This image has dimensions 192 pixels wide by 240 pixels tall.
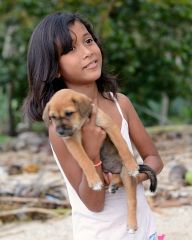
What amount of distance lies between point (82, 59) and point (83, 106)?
361mm

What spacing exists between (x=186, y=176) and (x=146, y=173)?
3.21 meters

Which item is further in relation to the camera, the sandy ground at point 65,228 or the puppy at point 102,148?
the sandy ground at point 65,228

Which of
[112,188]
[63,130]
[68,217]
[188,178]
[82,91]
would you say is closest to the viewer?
[63,130]

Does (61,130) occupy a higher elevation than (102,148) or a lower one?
higher

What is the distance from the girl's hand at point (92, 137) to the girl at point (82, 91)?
59 mm

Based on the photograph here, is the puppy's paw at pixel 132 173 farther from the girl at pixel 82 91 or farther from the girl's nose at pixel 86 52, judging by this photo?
the girl's nose at pixel 86 52

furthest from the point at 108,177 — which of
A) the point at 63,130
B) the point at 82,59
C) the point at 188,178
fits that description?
the point at 188,178

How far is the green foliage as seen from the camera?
897cm

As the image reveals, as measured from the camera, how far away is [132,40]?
9477 mm

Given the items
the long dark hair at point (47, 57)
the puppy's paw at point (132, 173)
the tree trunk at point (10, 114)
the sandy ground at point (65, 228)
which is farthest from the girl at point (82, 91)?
the tree trunk at point (10, 114)

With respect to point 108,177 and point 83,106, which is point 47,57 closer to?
point 83,106

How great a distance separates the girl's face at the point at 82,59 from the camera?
2584 mm

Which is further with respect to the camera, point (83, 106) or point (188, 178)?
point (188, 178)

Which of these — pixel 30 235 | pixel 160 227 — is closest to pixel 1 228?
pixel 30 235
